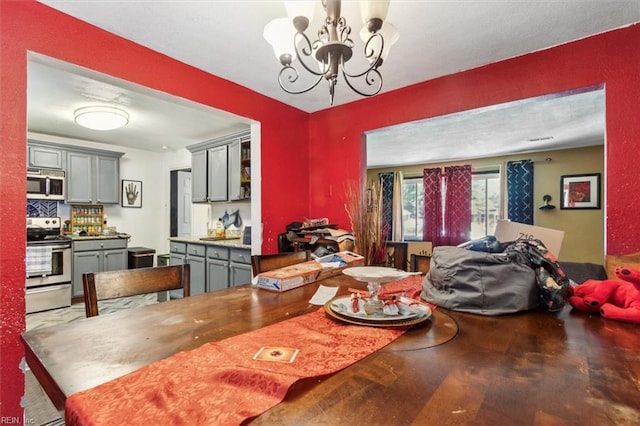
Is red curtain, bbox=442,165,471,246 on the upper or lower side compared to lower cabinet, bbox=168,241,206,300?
upper

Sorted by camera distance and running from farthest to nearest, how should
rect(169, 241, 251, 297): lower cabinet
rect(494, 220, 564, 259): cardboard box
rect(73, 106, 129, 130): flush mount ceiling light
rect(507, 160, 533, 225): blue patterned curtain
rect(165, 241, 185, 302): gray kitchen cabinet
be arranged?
rect(507, 160, 533, 225): blue patterned curtain
rect(165, 241, 185, 302): gray kitchen cabinet
rect(169, 241, 251, 297): lower cabinet
rect(73, 106, 129, 130): flush mount ceiling light
rect(494, 220, 564, 259): cardboard box

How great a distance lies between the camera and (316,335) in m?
0.85

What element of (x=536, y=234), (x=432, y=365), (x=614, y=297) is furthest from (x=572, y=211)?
(x=432, y=365)

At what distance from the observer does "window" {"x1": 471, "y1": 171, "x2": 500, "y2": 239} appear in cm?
570

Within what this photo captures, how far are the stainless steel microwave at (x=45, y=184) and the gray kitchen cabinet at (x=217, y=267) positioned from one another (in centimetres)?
233

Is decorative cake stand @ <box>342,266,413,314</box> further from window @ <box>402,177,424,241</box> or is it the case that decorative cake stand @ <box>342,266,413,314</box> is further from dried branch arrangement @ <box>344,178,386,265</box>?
window @ <box>402,177,424,241</box>

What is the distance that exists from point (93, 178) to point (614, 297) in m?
5.52

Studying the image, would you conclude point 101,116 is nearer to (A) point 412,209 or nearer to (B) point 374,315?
(B) point 374,315

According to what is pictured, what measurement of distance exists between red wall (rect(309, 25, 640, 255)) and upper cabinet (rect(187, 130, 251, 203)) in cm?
138

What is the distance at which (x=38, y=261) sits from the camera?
3.51 meters

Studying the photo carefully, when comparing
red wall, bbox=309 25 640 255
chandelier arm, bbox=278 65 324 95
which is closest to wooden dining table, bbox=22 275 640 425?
chandelier arm, bbox=278 65 324 95

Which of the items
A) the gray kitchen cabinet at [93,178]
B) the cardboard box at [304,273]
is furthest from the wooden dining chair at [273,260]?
the gray kitchen cabinet at [93,178]

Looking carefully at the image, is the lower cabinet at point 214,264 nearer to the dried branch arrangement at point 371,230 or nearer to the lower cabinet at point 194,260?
the lower cabinet at point 194,260

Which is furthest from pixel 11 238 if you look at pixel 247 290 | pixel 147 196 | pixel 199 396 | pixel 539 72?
pixel 147 196
